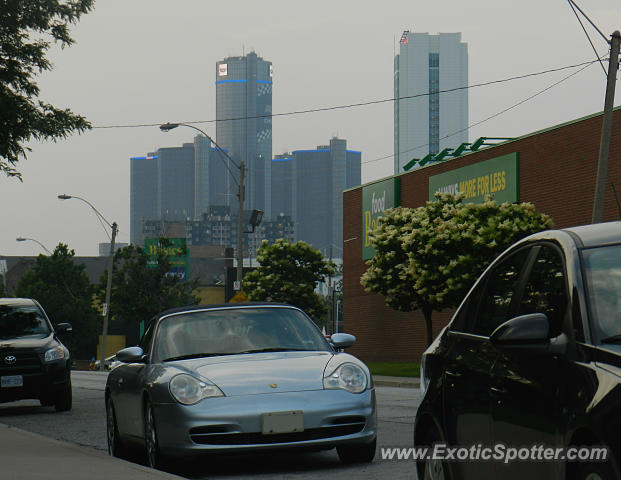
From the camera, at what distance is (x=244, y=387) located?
8867 mm

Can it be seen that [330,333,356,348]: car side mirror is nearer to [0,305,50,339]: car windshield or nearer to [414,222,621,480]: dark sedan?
[414,222,621,480]: dark sedan

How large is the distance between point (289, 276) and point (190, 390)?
5259cm

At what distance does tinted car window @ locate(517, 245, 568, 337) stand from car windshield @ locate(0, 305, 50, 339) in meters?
13.7

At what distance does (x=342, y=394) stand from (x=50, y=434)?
5.98 meters

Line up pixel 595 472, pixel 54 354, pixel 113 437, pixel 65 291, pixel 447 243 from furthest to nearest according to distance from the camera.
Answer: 1. pixel 65 291
2. pixel 447 243
3. pixel 54 354
4. pixel 113 437
5. pixel 595 472

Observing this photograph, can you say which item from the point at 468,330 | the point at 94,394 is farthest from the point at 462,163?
the point at 468,330

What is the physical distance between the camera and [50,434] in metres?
13.8

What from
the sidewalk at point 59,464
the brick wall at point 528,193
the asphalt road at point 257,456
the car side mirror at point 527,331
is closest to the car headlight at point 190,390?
the asphalt road at point 257,456

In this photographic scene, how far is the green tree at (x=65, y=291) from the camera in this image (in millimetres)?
87500

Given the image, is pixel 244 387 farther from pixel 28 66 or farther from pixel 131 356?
pixel 28 66

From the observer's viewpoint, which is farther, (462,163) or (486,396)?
(462,163)

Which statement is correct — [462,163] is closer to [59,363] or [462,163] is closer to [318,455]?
[59,363]

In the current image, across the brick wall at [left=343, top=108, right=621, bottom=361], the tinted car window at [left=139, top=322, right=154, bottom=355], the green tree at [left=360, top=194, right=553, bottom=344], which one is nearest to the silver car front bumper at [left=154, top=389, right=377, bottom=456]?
the tinted car window at [left=139, top=322, right=154, bottom=355]

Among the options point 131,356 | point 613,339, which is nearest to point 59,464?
point 131,356
